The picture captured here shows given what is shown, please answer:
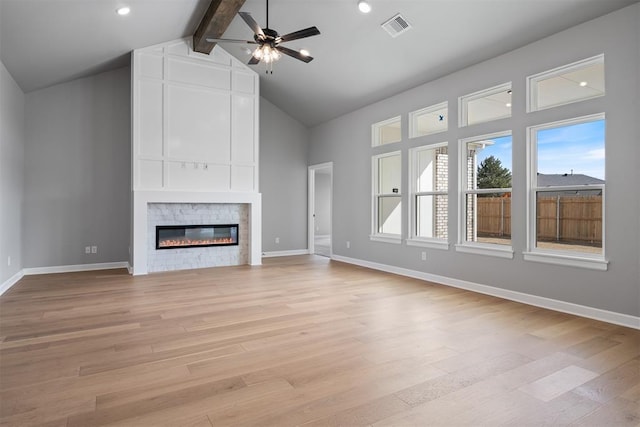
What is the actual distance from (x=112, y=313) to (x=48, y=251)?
3.31 m

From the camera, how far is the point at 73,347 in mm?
2949

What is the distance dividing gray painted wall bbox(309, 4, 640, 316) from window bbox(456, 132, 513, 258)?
113 mm

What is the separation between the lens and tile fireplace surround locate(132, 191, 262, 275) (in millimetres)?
6000

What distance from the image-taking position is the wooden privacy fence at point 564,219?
385 cm

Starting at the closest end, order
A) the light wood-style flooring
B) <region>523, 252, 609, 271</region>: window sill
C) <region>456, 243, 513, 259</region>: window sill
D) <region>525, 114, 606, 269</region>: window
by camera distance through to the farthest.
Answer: the light wood-style flooring → <region>523, 252, 609, 271</region>: window sill → <region>525, 114, 606, 269</region>: window → <region>456, 243, 513, 259</region>: window sill

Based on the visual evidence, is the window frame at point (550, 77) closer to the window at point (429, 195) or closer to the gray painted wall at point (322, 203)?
the window at point (429, 195)

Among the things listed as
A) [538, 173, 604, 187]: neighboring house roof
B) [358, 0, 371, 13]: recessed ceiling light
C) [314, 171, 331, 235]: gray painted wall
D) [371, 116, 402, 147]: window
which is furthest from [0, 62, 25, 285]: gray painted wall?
[314, 171, 331, 235]: gray painted wall

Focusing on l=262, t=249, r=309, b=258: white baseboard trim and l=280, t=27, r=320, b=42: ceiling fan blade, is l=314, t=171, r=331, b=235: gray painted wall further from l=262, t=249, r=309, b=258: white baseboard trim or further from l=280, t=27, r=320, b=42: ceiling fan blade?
l=280, t=27, r=320, b=42: ceiling fan blade

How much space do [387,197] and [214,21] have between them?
3909 mm

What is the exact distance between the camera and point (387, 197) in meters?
6.69

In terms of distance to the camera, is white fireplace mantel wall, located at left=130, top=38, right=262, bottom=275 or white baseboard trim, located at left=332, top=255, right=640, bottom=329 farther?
white fireplace mantel wall, located at left=130, top=38, right=262, bottom=275

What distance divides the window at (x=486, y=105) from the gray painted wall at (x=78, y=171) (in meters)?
5.71

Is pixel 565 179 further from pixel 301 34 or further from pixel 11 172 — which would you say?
pixel 11 172

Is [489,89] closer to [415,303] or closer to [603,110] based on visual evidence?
[603,110]
